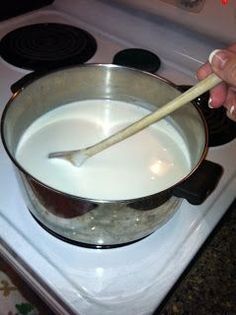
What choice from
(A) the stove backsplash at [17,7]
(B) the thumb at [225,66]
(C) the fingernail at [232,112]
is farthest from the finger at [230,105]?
(A) the stove backsplash at [17,7]

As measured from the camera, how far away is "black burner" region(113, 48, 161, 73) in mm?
771

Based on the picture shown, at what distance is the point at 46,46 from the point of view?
828mm

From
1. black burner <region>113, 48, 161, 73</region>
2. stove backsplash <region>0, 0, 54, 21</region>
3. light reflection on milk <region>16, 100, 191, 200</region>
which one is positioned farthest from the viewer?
stove backsplash <region>0, 0, 54, 21</region>

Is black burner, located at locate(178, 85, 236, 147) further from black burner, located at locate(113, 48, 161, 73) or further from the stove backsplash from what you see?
the stove backsplash

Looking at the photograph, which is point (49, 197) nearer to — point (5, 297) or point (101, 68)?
point (101, 68)

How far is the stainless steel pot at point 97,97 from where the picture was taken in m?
0.43

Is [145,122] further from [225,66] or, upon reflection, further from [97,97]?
[97,97]

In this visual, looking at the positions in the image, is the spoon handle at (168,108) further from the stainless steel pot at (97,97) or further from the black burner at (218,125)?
the black burner at (218,125)

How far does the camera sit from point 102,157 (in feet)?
2.01

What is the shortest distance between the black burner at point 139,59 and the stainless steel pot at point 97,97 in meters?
0.09

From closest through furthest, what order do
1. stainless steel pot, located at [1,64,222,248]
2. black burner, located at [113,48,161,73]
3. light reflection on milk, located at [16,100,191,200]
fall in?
1. stainless steel pot, located at [1,64,222,248]
2. light reflection on milk, located at [16,100,191,200]
3. black burner, located at [113,48,161,73]

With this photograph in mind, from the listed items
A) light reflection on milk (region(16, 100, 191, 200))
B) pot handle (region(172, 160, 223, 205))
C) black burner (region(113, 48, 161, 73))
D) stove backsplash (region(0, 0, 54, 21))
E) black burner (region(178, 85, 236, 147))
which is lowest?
black burner (region(178, 85, 236, 147))

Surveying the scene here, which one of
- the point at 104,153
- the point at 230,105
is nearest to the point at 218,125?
the point at 230,105

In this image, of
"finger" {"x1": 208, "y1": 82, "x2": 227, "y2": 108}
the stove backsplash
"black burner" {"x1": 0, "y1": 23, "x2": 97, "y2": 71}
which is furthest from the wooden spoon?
the stove backsplash
